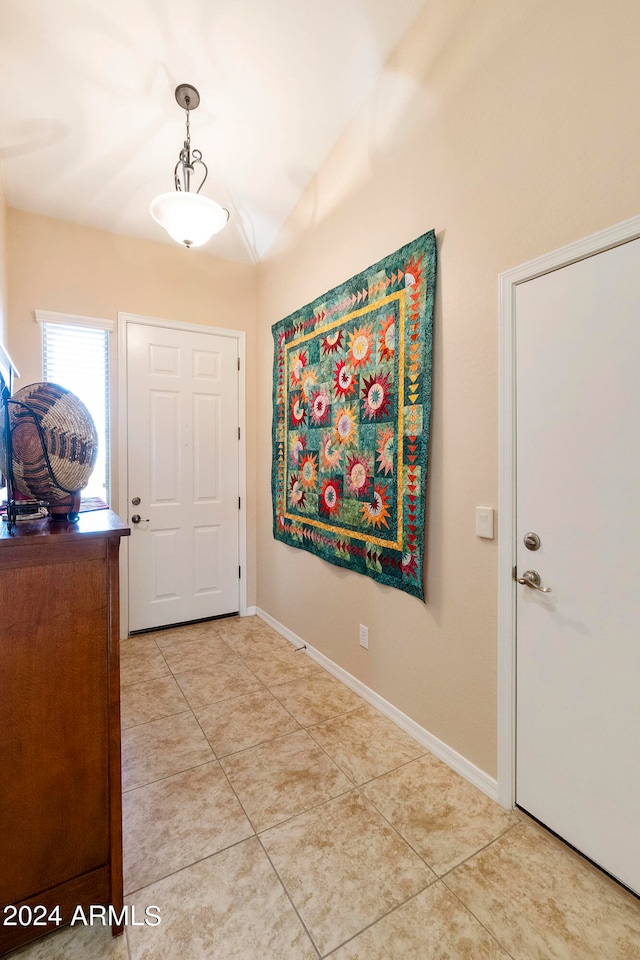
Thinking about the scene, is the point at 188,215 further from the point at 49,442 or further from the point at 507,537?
the point at 507,537

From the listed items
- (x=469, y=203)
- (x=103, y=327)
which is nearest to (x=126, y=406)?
(x=103, y=327)

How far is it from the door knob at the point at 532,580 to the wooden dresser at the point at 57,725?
1.35 metres

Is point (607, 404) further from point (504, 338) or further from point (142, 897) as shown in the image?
point (142, 897)

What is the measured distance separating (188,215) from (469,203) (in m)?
1.23

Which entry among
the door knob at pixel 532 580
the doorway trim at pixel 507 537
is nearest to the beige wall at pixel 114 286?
the doorway trim at pixel 507 537

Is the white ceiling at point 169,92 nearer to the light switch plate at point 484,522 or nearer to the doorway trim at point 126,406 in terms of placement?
the doorway trim at point 126,406

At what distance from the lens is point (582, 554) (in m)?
1.35

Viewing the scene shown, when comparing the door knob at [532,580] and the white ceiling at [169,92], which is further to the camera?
the white ceiling at [169,92]

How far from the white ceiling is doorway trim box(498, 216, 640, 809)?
4.92 ft

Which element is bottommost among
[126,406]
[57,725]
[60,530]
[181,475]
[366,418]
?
[57,725]

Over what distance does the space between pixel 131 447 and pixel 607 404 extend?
2.93 m

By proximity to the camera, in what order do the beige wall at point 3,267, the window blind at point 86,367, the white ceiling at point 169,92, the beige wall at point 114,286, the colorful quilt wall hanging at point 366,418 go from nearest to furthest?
1. the white ceiling at point 169,92
2. the colorful quilt wall hanging at point 366,418
3. the beige wall at point 3,267
4. the beige wall at point 114,286
5. the window blind at point 86,367

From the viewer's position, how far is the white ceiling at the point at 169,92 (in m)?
1.80

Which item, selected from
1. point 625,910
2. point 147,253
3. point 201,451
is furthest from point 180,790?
point 147,253
